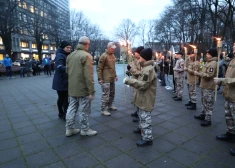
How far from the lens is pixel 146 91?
323 cm

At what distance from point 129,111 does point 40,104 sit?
3.42 m

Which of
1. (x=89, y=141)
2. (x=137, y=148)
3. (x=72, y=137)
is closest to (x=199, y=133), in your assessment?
(x=137, y=148)

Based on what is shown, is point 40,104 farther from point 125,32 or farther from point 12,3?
point 125,32

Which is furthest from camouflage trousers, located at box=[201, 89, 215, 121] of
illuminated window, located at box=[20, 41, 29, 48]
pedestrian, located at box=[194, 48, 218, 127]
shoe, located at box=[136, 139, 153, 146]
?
illuminated window, located at box=[20, 41, 29, 48]

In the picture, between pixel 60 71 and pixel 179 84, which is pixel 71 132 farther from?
pixel 179 84

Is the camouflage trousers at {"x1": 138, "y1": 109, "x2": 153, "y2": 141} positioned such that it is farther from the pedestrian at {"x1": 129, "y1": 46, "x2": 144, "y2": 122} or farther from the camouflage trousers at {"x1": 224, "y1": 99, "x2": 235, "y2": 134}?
the camouflage trousers at {"x1": 224, "y1": 99, "x2": 235, "y2": 134}

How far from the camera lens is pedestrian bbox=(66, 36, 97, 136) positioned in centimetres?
340

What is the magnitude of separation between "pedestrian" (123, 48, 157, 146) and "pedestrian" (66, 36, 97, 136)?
77cm

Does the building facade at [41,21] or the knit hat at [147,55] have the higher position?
the building facade at [41,21]

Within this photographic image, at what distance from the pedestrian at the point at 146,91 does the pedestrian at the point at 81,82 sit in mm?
768

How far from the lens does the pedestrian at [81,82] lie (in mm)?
3402

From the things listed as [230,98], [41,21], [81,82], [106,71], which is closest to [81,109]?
[81,82]

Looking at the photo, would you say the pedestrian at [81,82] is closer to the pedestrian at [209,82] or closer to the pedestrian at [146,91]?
the pedestrian at [146,91]

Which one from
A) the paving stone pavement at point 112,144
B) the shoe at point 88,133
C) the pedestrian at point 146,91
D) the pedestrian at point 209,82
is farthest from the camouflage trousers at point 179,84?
the shoe at point 88,133
